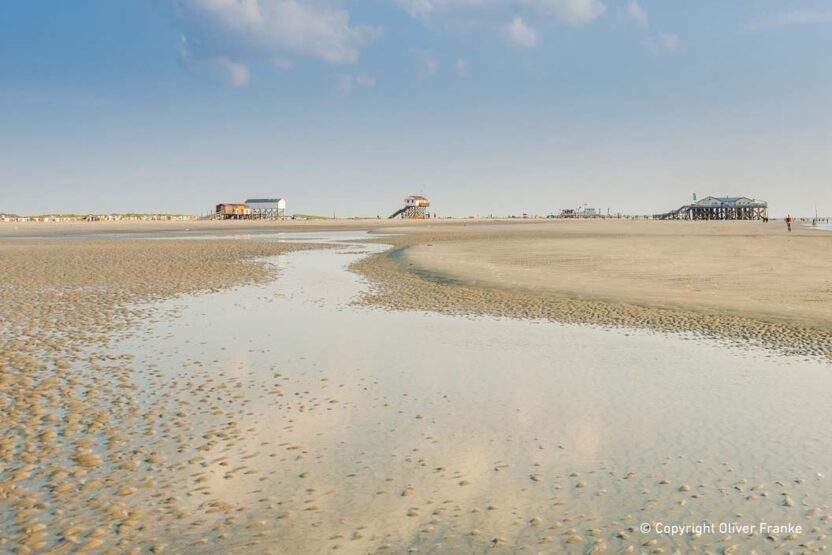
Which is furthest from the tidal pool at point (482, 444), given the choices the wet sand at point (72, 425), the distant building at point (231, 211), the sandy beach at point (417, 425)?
the distant building at point (231, 211)

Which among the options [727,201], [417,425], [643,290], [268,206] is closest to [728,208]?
[727,201]

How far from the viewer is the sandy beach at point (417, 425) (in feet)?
17.7

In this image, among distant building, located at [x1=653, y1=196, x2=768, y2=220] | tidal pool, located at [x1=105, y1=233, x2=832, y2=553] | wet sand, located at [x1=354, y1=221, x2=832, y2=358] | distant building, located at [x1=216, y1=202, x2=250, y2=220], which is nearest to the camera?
tidal pool, located at [x1=105, y1=233, x2=832, y2=553]

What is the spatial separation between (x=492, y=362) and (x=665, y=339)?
4570mm

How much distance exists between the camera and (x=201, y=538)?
5.18 m

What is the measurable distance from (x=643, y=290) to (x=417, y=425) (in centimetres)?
1441

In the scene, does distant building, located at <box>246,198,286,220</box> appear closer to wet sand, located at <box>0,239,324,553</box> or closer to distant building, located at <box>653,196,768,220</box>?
distant building, located at <box>653,196,768,220</box>

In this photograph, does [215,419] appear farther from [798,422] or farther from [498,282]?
[498,282]

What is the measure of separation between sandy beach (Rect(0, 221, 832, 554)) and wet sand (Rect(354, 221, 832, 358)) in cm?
18

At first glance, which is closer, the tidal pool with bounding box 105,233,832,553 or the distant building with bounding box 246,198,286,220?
the tidal pool with bounding box 105,233,832,553

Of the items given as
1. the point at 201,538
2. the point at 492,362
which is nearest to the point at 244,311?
the point at 492,362

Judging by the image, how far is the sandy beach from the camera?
539cm

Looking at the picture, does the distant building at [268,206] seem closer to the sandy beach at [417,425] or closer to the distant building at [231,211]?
the distant building at [231,211]

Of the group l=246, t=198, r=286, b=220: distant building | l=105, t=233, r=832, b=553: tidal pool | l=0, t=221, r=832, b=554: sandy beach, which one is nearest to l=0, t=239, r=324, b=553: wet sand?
l=0, t=221, r=832, b=554: sandy beach
